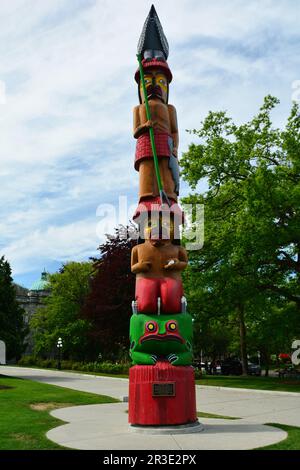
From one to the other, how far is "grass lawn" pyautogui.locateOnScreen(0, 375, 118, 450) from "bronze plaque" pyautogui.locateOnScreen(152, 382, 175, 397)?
2524 mm

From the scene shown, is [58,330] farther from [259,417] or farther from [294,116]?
[259,417]

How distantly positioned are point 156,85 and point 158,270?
5.48 metres

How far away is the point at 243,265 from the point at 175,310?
14301 millimetres

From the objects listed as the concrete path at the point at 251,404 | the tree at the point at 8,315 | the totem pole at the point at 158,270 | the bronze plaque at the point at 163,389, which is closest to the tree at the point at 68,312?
the tree at the point at 8,315

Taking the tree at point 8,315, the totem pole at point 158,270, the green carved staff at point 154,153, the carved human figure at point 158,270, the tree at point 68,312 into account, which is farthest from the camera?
the tree at point 68,312

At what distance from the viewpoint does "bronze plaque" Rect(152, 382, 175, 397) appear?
11039 millimetres

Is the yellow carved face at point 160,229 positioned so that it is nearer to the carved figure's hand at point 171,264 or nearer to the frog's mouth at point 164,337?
the carved figure's hand at point 171,264

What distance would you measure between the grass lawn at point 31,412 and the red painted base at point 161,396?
220 cm

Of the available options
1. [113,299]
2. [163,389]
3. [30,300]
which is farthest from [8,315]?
[30,300]

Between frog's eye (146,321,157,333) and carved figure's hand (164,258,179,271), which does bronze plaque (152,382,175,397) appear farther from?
carved figure's hand (164,258,179,271)

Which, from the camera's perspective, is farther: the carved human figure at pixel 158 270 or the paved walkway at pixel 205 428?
the carved human figure at pixel 158 270

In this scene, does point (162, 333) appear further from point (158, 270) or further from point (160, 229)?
point (160, 229)

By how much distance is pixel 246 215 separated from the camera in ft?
79.8

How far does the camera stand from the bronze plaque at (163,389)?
36.2 feet
